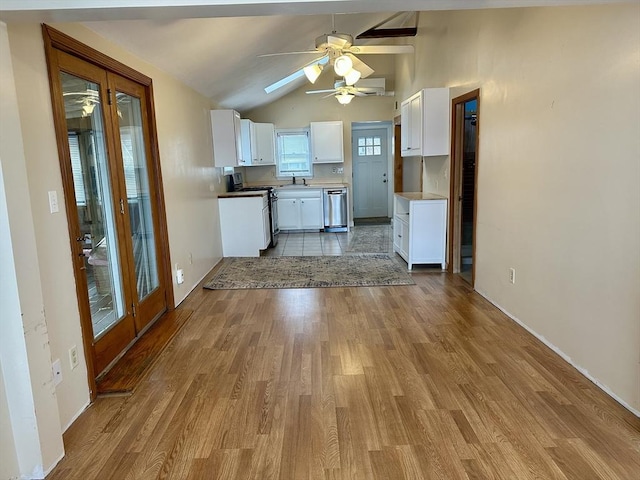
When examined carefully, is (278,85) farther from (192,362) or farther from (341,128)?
(192,362)

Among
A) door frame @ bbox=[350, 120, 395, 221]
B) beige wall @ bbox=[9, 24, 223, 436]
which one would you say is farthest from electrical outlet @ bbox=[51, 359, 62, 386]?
door frame @ bbox=[350, 120, 395, 221]

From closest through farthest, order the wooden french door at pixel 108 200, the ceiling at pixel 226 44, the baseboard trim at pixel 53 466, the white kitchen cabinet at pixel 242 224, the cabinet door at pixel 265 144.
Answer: the baseboard trim at pixel 53 466 < the wooden french door at pixel 108 200 < the ceiling at pixel 226 44 < the white kitchen cabinet at pixel 242 224 < the cabinet door at pixel 265 144

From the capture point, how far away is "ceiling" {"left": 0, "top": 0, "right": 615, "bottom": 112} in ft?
5.56

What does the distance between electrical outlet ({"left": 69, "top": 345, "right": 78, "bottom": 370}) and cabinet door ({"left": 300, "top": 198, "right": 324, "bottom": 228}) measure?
6.12m

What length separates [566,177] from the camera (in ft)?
8.96


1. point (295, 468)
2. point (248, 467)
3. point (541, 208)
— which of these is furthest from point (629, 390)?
point (248, 467)

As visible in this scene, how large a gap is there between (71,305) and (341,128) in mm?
6811

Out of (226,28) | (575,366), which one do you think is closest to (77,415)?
(575,366)

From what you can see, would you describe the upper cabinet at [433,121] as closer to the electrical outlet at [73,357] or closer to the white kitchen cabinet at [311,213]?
the white kitchen cabinet at [311,213]

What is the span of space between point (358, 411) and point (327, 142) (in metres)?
6.73

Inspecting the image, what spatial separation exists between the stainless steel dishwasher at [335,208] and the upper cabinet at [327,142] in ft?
2.35

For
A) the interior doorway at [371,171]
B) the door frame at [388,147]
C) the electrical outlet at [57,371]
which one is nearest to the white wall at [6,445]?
the electrical outlet at [57,371]

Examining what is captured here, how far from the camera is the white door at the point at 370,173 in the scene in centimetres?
941

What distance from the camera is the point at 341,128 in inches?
329
